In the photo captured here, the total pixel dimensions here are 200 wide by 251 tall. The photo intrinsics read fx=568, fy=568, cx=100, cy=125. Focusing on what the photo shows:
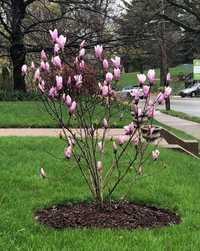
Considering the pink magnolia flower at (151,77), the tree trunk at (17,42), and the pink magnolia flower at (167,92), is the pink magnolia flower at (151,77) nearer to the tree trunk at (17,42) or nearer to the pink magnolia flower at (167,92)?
the pink magnolia flower at (167,92)

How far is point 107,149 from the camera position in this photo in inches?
393

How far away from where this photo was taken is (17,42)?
25031mm

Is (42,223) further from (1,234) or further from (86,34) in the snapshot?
(86,34)

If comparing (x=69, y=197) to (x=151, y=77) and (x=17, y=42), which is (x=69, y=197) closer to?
(x=151, y=77)

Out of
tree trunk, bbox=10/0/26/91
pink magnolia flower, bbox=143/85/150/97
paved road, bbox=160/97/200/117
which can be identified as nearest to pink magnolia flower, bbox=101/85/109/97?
pink magnolia flower, bbox=143/85/150/97

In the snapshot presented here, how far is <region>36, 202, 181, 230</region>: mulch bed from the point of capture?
557 centimetres

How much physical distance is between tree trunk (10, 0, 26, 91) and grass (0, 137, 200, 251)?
48.6ft

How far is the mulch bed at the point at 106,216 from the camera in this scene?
18.3 feet

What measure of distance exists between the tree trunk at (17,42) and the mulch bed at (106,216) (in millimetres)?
19195

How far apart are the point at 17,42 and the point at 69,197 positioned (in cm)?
1933

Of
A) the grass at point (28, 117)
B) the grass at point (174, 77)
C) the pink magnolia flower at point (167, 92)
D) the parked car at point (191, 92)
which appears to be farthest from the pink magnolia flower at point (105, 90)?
the grass at point (174, 77)

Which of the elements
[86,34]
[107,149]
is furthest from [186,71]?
[107,149]

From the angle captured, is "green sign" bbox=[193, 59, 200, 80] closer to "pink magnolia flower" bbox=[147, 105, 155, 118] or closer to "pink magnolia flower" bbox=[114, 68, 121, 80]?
"pink magnolia flower" bbox=[147, 105, 155, 118]

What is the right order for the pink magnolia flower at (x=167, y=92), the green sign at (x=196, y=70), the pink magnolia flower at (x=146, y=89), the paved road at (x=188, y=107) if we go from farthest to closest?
1. the paved road at (x=188, y=107)
2. the green sign at (x=196, y=70)
3. the pink magnolia flower at (x=167, y=92)
4. the pink magnolia flower at (x=146, y=89)
